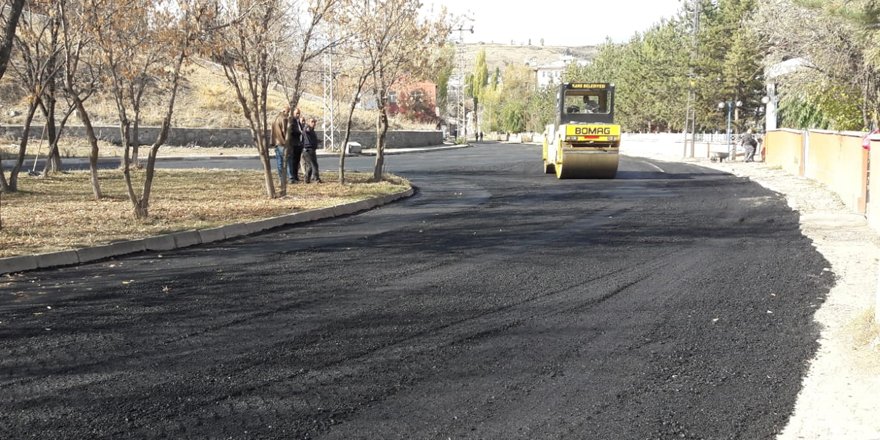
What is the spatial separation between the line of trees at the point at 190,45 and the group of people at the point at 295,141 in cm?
46

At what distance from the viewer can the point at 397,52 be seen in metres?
23.0

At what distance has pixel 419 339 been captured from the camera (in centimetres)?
663

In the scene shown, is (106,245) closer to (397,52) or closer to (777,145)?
(397,52)

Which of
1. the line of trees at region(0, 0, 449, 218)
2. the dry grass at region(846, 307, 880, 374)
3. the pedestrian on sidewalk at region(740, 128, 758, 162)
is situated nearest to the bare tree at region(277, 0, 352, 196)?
the line of trees at region(0, 0, 449, 218)

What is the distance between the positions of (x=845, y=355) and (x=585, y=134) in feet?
64.5

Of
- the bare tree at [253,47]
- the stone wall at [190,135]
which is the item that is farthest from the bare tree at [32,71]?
the stone wall at [190,135]

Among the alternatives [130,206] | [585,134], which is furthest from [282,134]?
[585,134]

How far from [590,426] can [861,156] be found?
14520 millimetres

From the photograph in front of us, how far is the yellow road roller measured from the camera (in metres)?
25.7

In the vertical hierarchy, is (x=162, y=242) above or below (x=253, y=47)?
below

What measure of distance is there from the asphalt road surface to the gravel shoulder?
132 millimetres

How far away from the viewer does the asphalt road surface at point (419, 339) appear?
4891 millimetres

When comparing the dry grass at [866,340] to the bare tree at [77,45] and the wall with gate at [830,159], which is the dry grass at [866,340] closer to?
the wall with gate at [830,159]

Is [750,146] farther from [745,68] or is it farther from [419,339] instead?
[419,339]
